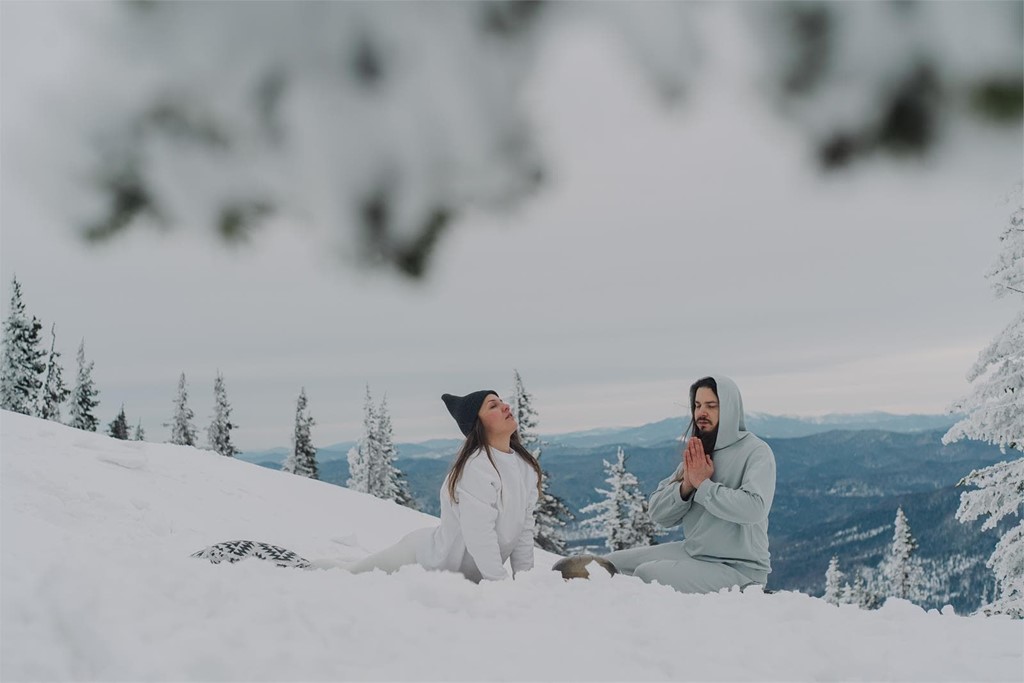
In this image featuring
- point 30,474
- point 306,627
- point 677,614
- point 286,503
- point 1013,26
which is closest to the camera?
point 1013,26

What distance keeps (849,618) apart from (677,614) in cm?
91

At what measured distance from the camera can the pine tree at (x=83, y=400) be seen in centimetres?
4400

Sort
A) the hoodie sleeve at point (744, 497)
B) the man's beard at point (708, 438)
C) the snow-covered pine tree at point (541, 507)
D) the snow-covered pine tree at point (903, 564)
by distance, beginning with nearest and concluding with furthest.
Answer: the hoodie sleeve at point (744, 497) → the man's beard at point (708, 438) → the snow-covered pine tree at point (541, 507) → the snow-covered pine tree at point (903, 564)

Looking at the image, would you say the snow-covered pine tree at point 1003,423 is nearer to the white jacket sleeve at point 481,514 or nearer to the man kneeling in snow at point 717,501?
the man kneeling in snow at point 717,501

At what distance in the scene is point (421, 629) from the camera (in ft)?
9.11

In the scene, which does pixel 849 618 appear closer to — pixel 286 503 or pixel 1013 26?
pixel 1013 26

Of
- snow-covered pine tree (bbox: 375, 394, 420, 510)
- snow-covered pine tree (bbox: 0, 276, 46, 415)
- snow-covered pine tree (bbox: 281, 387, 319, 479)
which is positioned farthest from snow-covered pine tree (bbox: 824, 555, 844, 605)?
snow-covered pine tree (bbox: 0, 276, 46, 415)

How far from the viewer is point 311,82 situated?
55.1 inches

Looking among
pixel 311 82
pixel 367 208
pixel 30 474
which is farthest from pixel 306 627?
pixel 30 474

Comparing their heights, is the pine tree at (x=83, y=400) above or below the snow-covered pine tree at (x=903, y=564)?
above

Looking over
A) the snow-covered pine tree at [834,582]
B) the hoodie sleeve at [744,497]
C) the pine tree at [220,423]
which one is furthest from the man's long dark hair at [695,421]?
the pine tree at [220,423]

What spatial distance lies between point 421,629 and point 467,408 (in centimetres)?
227

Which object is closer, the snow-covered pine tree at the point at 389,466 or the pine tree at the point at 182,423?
the snow-covered pine tree at the point at 389,466

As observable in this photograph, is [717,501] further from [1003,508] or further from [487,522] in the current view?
[1003,508]
